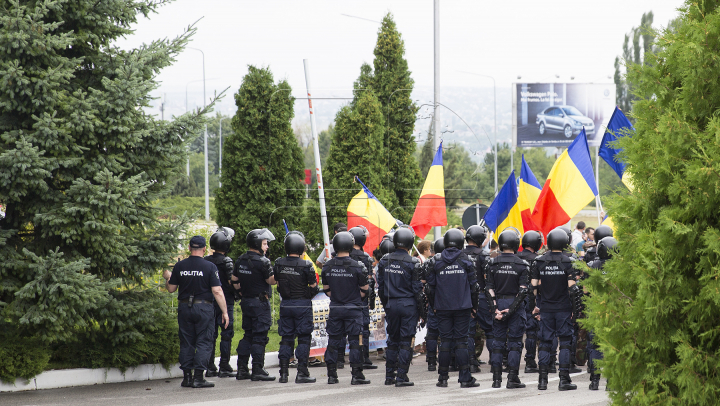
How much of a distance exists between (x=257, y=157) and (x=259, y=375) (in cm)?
720

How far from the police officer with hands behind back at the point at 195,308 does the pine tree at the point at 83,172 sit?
1.38ft

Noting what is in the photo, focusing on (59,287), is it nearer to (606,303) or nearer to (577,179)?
(606,303)

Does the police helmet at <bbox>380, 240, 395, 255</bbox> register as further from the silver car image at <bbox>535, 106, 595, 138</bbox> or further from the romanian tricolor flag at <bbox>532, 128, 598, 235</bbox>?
the silver car image at <bbox>535, 106, 595, 138</bbox>

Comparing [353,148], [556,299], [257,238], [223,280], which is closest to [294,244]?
[257,238]

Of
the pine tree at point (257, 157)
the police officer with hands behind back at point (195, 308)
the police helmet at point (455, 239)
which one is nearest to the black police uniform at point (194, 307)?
the police officer with hands behind back at point (195, 308)

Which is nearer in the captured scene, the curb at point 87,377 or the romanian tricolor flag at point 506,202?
the curb at point 87,377

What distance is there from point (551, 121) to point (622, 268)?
41098 mm

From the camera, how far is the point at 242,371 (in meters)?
9.69

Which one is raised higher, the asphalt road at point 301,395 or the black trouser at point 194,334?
the black trouser at point 194,334

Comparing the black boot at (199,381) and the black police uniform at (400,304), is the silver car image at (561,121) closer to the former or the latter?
the black police uniform at (400,304)

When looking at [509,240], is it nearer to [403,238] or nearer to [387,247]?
[403,238]

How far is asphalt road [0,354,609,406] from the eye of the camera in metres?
7.97

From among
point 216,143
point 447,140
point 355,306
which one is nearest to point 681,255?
point 355,306

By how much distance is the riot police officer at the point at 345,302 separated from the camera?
368 inches
